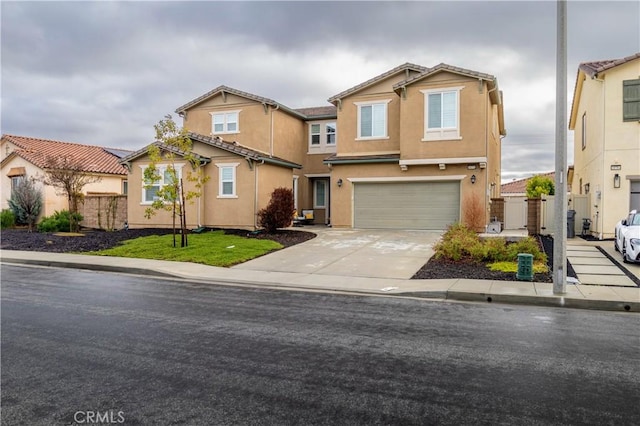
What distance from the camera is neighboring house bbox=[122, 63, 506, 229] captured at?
2062 centimetres

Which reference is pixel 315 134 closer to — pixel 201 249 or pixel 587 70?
pixel 201 249

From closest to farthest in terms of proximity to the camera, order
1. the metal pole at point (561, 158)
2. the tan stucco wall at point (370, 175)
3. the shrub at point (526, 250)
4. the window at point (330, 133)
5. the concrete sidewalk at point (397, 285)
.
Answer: the concrete sidewalk at point (397, 285)
the metal pole at point (561, 158)
the shrub at point (526, 250)
the tan stucco wall at point (370, 175)
the window at point (330, 133)

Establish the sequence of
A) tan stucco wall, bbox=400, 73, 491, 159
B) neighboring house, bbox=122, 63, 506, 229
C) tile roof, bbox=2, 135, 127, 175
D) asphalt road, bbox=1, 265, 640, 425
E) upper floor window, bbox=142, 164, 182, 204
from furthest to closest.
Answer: tile roof, bbox=2, 135, 127, 175, upper floor window, bbox=142, 164, 182, 204, neighboring house, bbox=122, 63, 506, 229, tan stucco wall, bbox=400, 73, 491, 159, asphalt road, bbox=1, 265, 640, 425

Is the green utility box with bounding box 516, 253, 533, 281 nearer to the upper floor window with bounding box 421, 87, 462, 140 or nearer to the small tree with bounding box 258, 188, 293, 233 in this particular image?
the upper floor window with bounding box 421, 87, 462, 140

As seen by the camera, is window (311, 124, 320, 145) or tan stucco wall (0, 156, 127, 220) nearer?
tan stucco wall (0, 156, 127, 220)

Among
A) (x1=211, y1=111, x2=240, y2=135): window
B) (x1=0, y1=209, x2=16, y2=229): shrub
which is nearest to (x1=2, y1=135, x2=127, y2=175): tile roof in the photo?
(x1=0, y1=209, x2=16, y2=229): shrub

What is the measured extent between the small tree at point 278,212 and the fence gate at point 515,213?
11.9 m

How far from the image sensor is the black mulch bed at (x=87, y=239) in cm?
1758

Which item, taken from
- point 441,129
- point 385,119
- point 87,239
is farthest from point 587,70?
point 87,239

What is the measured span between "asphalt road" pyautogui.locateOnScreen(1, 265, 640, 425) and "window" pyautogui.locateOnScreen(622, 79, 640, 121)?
43.1ft

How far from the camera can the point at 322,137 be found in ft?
92.9

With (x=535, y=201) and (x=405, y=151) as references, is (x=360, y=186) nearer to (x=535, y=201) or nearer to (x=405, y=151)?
(x=405, y=151)

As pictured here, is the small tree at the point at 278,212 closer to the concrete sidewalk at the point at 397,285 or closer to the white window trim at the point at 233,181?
the white window trim at the point at 233,181

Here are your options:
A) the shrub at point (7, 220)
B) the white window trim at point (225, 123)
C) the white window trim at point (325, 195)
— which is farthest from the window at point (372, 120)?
the shrub at point (7, 220)
